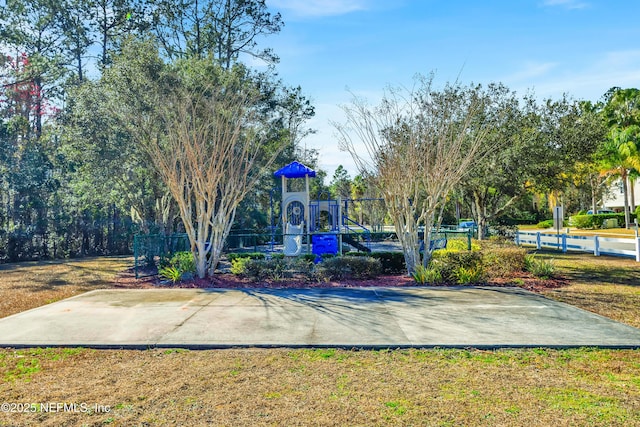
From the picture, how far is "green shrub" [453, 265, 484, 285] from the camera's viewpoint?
10.8 metres

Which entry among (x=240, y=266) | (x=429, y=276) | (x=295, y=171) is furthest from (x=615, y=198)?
(x=240, y=266)

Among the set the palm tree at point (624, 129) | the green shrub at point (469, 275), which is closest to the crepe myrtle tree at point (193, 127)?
the green shrub at point (469, 275)

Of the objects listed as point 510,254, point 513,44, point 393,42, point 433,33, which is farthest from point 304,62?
point 510,254

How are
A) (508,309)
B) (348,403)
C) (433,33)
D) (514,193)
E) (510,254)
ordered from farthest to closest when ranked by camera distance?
(514,193), (510,254), (433,33), (508,309), (348,403)

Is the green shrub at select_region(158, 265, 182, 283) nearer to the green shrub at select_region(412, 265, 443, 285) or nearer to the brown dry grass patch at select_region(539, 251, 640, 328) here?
the green shrub at select_region(412, 265, 443, 285)

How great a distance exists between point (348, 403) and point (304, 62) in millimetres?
11480

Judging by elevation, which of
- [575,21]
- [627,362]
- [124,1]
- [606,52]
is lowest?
[627,362]

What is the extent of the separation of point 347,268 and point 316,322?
4796mm

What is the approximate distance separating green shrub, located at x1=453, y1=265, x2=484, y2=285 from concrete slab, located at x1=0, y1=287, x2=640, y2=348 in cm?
103

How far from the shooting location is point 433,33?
37.2 feet

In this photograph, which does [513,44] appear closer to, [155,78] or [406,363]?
[406,363]

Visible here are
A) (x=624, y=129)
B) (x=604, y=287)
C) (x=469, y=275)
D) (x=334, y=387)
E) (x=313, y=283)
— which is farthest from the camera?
(x=624, y=129)

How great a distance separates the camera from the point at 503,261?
473 inches

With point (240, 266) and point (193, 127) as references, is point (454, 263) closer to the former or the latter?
point (240, 266)
